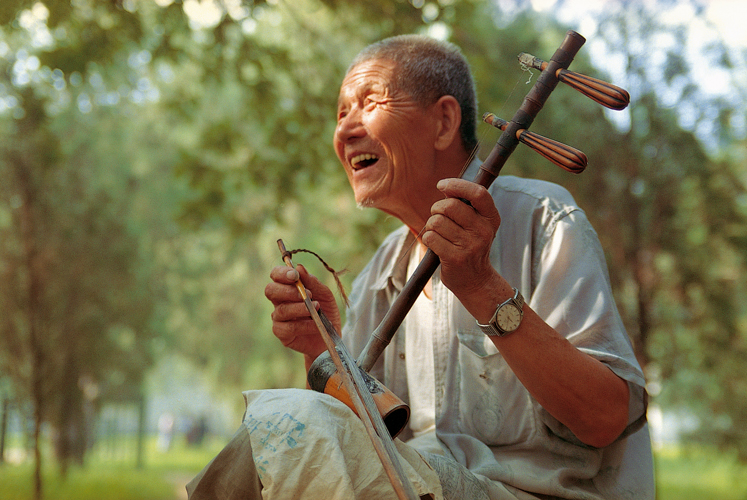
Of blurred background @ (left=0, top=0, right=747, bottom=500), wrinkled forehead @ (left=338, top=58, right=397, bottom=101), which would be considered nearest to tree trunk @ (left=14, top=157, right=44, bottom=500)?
blurred background @ (left=0, top=0, right=747, bottom=500)

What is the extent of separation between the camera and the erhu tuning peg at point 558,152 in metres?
1.62

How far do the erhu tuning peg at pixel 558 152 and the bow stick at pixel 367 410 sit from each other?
73 centimetres

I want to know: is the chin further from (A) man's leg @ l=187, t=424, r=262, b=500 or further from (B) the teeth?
(A) man's leg @ l=187, t=424, r=262, b=500

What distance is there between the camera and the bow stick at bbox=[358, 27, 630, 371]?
1686mm

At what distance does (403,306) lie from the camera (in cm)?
185

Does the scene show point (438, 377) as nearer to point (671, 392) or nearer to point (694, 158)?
point (694, 158)

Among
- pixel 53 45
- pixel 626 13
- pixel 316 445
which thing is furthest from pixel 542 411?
pixel 626 13

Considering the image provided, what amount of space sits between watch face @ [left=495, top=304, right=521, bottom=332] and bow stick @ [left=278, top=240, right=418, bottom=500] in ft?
1.31

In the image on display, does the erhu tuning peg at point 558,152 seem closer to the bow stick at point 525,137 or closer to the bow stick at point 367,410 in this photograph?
the bow stick at point 525,137

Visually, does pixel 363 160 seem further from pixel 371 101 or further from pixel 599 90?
pixel 599 90

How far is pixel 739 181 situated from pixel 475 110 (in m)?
7.51

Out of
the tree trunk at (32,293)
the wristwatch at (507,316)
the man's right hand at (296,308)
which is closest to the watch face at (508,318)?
the wristwatch at (507,316)

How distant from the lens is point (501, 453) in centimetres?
199

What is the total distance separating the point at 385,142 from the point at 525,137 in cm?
67
